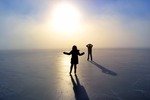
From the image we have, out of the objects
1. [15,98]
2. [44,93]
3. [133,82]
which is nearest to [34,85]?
[44,93]

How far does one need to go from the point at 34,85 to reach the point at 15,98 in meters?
2.24

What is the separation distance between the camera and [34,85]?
9539 millimetres

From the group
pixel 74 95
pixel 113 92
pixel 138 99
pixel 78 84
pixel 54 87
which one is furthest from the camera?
pixel 78 84

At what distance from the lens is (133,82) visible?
10.1m

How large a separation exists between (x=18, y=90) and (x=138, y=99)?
4600 mm

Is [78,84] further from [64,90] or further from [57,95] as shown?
[57,95]

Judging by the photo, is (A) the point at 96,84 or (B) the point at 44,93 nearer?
(B) the point at 44,93

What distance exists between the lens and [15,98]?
7.31 meters

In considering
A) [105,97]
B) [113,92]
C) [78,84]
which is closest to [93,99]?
[105,97]

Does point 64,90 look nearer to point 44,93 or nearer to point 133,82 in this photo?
point 44,93

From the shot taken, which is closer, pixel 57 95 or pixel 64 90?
pixel 57 95

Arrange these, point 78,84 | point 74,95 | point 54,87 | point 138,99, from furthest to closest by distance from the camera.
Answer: point 78,84 < point 54,87 < point 74,95 < point 138,99

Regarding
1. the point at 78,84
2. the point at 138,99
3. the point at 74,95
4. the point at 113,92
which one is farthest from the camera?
the point at 78,84

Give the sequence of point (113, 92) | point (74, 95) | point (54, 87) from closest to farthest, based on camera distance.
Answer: point (74, 95)
point (113, 92)
point (54, 87)
